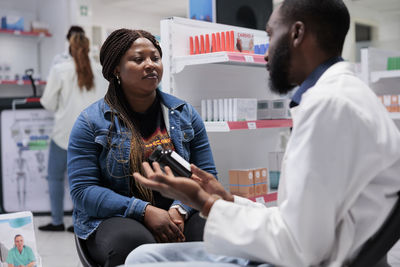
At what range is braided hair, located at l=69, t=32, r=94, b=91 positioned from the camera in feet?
13.7

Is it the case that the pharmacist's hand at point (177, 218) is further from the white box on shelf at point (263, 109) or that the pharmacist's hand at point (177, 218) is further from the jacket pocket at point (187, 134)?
the white box on shelf at point (263, 109)

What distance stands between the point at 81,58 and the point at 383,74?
3.07 m

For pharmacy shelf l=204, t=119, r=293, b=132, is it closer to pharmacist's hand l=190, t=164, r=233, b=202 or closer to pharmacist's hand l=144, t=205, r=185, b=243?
pharmacist's hand l=144, t=205, r=185, b=243

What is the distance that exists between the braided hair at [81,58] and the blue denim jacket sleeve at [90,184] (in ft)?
7.86

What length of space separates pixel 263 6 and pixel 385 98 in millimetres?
1585

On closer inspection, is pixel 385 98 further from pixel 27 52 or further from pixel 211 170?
pixel 27 52

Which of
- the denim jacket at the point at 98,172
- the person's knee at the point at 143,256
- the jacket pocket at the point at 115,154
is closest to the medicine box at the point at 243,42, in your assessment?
the denim jacket at the point at 98,172

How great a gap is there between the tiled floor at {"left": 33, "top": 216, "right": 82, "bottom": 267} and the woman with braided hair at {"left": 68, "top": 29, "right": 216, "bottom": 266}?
1516 mm

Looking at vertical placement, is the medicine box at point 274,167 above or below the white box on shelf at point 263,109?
below

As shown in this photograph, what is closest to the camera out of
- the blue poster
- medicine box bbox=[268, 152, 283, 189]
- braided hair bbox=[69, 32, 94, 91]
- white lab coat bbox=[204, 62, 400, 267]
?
white lab coat bbox=[204, 62, 400, 267]

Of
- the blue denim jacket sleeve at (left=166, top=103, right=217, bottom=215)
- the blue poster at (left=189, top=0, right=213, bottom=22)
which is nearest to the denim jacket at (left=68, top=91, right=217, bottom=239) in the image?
the blue denim jacket sleeve at (left=166, top=103, right=217, bottom=215)

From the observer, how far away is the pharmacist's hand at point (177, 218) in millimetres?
1870

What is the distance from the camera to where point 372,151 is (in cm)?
101

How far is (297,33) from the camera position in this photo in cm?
122
